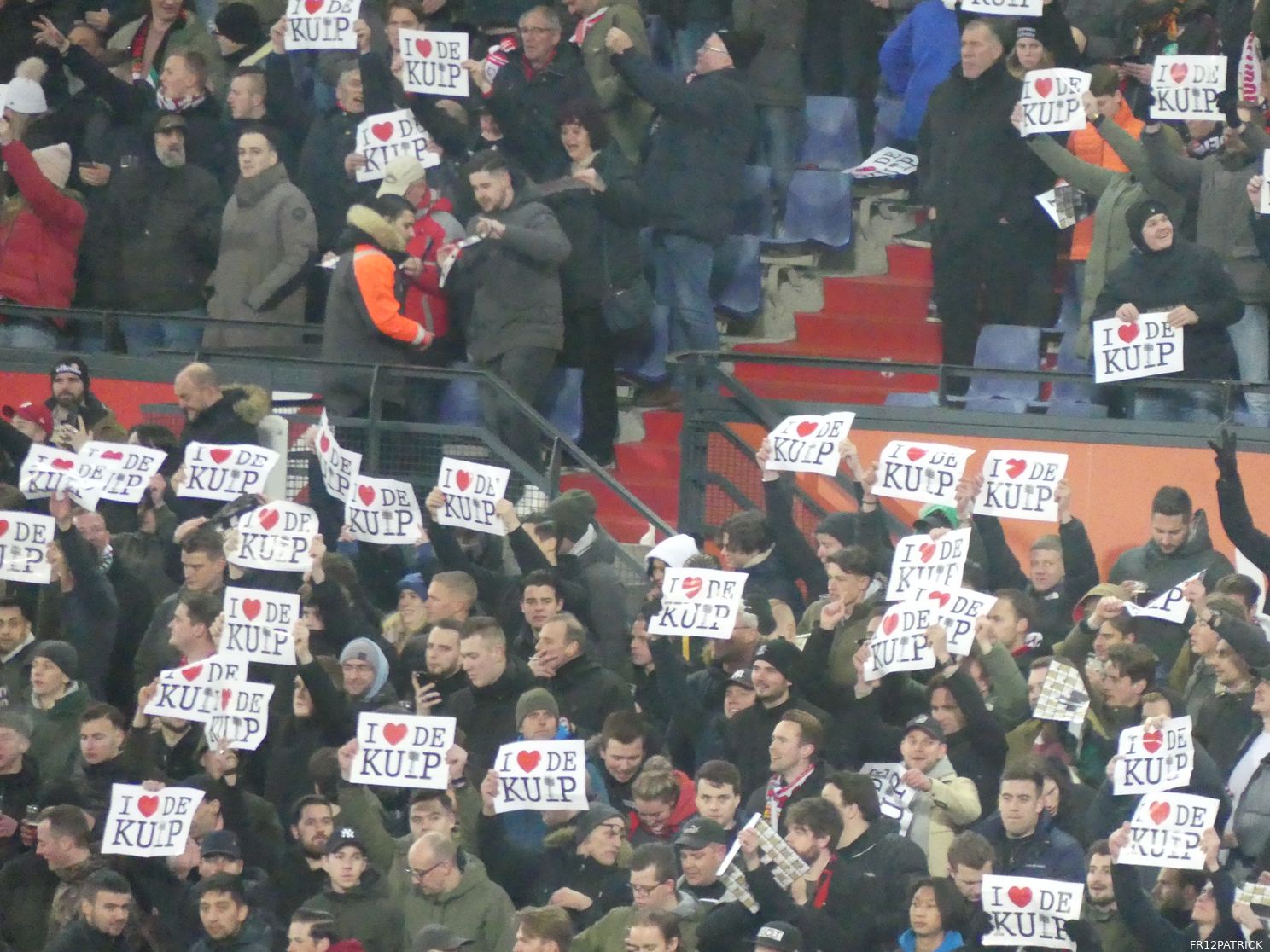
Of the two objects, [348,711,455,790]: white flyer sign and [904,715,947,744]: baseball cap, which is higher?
[904,715,947,744]: baseball cap

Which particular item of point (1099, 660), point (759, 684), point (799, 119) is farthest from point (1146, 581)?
point (799, 119)

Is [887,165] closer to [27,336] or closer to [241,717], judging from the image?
[27,336]

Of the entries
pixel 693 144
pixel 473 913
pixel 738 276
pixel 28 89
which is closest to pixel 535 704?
pixel 473 913

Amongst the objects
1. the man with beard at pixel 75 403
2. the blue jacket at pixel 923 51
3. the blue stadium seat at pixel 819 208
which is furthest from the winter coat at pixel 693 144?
the man with beard at pixel 75 403

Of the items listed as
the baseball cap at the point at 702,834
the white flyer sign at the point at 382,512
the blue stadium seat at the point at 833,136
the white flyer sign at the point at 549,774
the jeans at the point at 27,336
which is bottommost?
the baseball cap at the point at 702,834

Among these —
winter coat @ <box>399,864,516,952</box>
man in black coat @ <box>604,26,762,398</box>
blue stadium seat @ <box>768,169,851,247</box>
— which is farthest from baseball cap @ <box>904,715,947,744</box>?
blue stadium seat @ <box>768,169,851,247</box>

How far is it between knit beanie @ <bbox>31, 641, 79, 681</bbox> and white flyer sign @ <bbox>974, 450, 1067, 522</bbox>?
13.5ft

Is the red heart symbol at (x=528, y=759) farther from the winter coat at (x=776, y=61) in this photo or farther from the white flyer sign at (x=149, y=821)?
the winter coat at (x=776, y=61)

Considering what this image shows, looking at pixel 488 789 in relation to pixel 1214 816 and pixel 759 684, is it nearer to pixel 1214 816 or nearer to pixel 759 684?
pixel 759 684

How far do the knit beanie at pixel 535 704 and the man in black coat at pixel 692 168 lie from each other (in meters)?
4.22

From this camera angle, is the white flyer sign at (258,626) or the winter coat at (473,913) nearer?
the winter coat at (473,913)

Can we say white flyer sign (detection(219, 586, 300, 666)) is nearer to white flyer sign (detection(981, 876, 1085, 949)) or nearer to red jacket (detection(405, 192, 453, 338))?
red jacket (detection(405, 192, 453, 338))

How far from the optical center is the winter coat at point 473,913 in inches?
521

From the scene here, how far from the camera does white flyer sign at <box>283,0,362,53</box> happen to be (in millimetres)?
18078
